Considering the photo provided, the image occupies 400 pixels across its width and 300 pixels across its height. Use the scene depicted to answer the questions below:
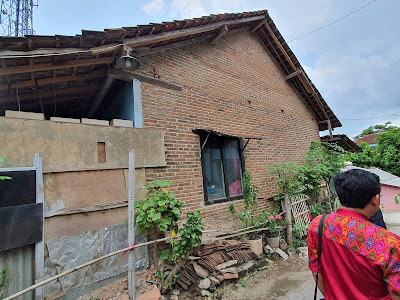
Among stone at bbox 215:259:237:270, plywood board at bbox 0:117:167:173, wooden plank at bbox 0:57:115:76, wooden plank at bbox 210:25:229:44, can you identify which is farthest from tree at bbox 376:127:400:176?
wooden plank at bbox 0:57:115:76

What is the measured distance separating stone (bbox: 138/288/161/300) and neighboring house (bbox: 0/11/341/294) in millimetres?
758

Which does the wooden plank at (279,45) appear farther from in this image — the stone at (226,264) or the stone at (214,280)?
the stone at (214,280)

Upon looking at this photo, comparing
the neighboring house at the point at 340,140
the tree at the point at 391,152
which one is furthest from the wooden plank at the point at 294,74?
the tree at the point at 391,152

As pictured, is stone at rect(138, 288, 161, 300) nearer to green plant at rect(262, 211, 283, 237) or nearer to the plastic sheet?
the plastic sheet

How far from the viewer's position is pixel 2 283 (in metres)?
2.41

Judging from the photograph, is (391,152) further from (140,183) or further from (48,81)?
(48,81)

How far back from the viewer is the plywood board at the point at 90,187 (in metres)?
2.97

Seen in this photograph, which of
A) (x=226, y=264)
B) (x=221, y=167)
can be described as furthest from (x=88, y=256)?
(x=221, y=167)

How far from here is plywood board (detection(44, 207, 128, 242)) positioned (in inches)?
111

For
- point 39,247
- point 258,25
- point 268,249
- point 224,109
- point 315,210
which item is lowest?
point 268,249

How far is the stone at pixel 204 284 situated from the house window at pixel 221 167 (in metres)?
1.52

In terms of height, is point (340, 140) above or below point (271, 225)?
above

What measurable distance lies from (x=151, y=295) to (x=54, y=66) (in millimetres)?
3720

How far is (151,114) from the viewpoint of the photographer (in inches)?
158
